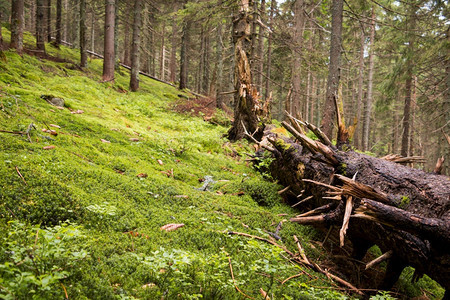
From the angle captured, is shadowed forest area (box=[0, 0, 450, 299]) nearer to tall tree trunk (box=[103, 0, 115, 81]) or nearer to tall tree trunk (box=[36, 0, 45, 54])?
tall tree trunk (box=[103, 0, 115, 81])

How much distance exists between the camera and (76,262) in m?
1.91

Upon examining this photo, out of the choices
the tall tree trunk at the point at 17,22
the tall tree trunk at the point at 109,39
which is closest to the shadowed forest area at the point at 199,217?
the tall tree trunk at the point at 17,22

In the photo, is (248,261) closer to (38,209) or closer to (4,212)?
(38,209)

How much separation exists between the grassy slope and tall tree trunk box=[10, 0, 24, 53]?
262 inches

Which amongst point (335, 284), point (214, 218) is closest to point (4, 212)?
point (214, 218)

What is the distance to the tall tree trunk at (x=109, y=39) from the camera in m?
13.1

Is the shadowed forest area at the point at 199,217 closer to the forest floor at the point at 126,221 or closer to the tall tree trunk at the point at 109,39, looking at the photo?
the forest floor at the point at 126,221

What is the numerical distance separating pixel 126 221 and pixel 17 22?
39.9 ft

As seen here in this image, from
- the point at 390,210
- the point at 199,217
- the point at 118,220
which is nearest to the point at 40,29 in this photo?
the point at 118,220

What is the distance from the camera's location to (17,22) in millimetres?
10477

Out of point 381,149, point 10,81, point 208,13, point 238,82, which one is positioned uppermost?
point 208,13

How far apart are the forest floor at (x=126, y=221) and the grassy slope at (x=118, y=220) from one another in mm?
13

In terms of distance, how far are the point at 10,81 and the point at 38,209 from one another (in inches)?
274

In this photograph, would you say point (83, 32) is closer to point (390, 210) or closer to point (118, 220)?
point (118, 220)
